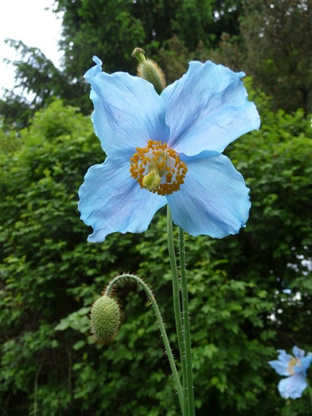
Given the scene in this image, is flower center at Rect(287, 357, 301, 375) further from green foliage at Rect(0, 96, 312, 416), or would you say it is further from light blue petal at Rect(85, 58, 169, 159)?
light blue petal at Rect(85, 58, 169, 159)

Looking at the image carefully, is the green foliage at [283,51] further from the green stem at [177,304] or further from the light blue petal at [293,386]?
the green stem at [177,304]

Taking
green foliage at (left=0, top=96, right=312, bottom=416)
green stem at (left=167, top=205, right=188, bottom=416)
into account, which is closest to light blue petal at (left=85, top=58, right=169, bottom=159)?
green stem at (left=167, top=205, right=188, bottom=416)

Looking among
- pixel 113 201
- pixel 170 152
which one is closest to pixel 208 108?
pixel 170 152

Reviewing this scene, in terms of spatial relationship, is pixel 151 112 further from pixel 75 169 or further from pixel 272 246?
pixel 75 169

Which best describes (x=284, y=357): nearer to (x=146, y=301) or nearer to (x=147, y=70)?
(x=146, y=301)

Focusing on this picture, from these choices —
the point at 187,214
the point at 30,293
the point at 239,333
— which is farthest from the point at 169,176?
the point at 30,293

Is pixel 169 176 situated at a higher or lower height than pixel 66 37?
lower
